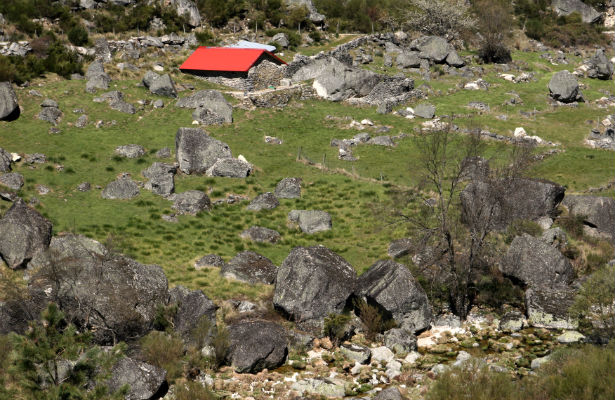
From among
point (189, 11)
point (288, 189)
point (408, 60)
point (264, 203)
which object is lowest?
point (264, 203)

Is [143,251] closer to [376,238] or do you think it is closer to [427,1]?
[376,238]

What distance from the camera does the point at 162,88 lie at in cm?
5819

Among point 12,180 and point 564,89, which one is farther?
point 564,89

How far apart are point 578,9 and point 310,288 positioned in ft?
298

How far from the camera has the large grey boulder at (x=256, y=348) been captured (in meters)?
24.4

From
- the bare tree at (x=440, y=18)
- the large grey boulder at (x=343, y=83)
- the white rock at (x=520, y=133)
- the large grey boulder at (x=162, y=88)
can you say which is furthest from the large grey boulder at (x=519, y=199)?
the bare tree at (x=440, y=18)

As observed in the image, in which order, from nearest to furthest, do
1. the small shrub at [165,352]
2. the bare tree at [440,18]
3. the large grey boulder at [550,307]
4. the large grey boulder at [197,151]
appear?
the small shrub at [165,352] < the large grey boulder at [550,307] < the large grey boulder at [197,151] < the bare tree at [440,18]

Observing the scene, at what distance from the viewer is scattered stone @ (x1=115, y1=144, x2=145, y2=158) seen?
154ft

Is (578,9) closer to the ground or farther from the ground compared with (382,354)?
farther from the ground

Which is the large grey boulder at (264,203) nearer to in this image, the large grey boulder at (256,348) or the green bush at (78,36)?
the large grey boulder at (256,348)

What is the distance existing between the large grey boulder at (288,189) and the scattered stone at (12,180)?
17804mm

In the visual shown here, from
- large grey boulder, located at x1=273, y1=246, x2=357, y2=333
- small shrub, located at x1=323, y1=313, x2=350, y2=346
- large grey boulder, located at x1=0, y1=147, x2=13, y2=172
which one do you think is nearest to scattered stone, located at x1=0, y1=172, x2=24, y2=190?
large grey boulder, located at x1=0, y1=147, x2=13, y2=172

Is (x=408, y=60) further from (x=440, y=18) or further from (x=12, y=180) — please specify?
(x=12, y=180)

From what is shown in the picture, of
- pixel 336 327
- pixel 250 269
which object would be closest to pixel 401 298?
pixel 336 327
